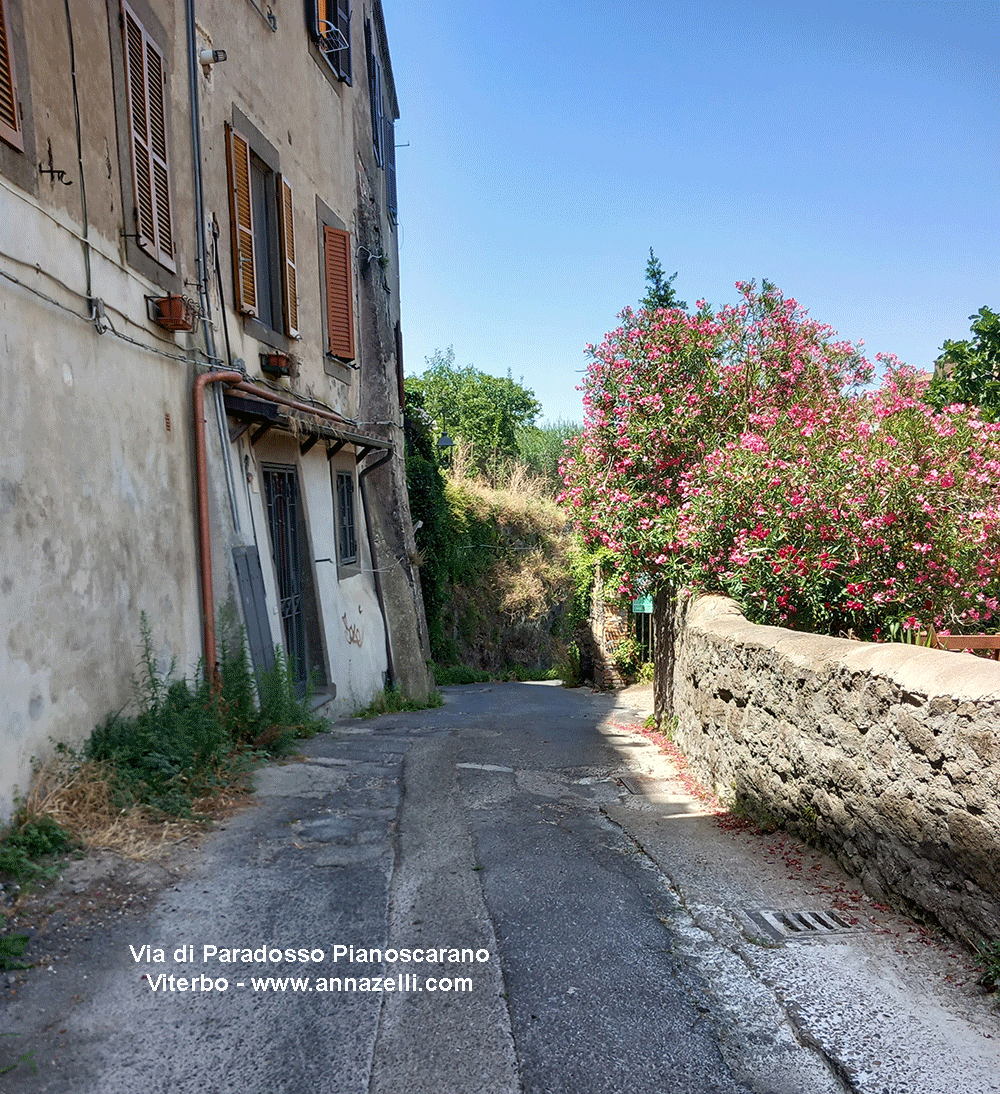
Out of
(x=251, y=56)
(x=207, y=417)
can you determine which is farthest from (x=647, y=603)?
(x=251, y=56)

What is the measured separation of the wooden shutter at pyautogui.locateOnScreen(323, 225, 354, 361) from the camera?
10.8 metres

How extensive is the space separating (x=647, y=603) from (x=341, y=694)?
12.3ft

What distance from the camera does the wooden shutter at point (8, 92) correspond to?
4.08m

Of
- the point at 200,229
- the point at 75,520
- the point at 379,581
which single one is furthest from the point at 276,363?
the point at 379,581

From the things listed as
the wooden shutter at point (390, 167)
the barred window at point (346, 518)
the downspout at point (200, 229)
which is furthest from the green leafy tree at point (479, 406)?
the downspout at point (200, 229)

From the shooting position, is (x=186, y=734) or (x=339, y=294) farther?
(x=339, y=294)

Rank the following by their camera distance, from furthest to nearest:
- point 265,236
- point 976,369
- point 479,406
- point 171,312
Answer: point 479,406 < point 976,369 < point 265,236 < point 171,312

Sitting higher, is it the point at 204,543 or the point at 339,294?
the point at 339,294

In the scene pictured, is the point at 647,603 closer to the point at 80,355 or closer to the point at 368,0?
the point at 80,355

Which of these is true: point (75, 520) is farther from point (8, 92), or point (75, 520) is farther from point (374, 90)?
point (374, 90)

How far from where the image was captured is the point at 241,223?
7898 mm

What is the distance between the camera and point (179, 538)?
6062mm

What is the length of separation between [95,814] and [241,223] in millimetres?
5618

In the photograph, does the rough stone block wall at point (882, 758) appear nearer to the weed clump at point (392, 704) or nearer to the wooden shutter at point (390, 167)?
the weed clump at point (392, 704)
